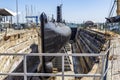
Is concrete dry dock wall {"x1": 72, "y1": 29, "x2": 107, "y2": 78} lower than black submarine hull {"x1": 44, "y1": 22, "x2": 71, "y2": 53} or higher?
lower

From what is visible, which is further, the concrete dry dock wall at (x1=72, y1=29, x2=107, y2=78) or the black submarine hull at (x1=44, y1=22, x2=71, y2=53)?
the concrete dry dock wall at (x1=72, y1=29, x2=107, y2=78)

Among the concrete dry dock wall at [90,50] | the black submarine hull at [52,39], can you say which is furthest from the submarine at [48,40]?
the concrete dry dock wall at [90,50]

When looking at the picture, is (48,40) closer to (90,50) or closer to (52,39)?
(52,39)

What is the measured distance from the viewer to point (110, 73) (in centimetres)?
801

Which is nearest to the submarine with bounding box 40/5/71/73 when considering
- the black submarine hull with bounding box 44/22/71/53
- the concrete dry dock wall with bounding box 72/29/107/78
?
the black submarine hull with bounding box 44/22/71/53

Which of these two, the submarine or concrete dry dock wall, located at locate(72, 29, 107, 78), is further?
concrete dry dock wall, located at locate(72, 29, 107, 78)

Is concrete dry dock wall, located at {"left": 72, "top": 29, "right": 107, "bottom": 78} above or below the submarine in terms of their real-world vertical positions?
below

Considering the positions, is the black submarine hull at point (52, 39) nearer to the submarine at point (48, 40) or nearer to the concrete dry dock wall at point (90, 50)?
the submarine at point (48, 40)

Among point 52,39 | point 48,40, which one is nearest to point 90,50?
point 52,39

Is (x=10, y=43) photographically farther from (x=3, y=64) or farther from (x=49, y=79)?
(x=49, y=79)

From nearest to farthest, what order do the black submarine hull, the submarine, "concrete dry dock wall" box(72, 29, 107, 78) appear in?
1. the submarine
2. the black submarine hull
3. "concrete dry dock wall" box(72, 29, 107, 78)

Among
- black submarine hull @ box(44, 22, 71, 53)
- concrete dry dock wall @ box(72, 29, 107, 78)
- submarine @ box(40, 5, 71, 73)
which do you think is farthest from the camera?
concrete dry dock wall @ box(72, 29, 107, 78)

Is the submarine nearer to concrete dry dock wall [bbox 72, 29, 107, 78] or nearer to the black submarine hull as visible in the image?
the black submarine hull

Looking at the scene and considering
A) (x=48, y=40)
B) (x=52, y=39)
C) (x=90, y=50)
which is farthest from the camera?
(x=90, y=50)
